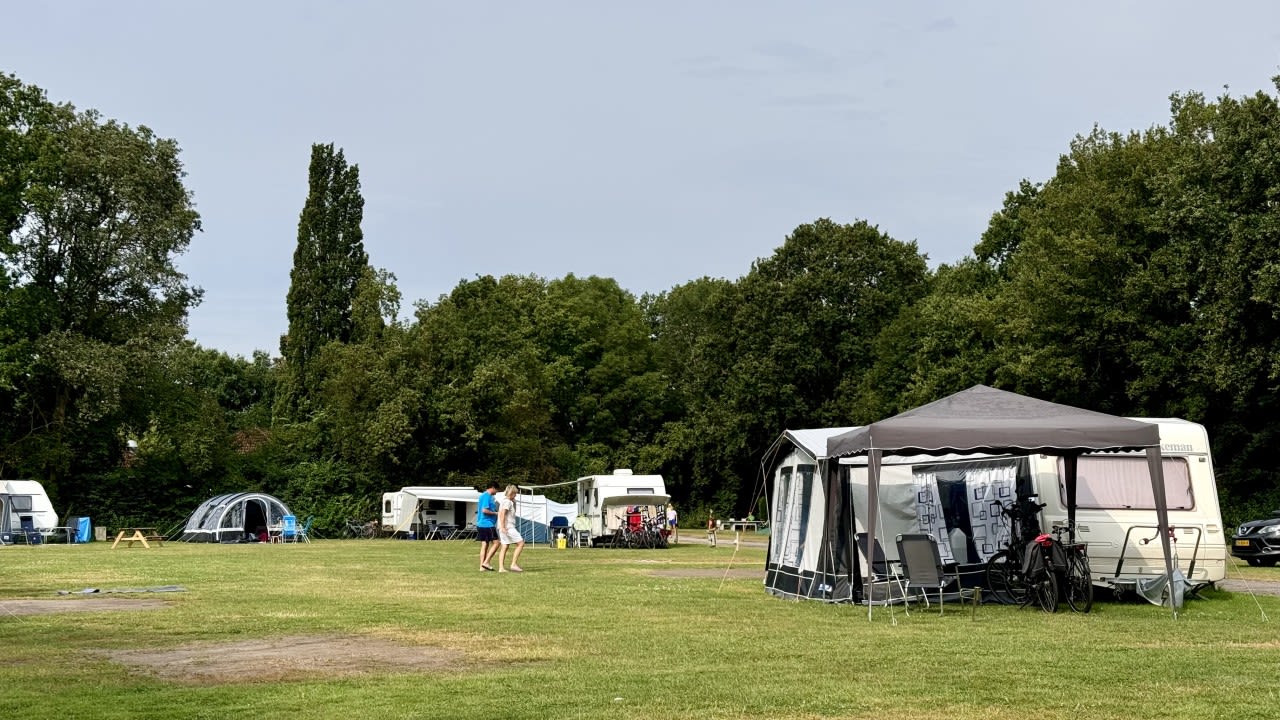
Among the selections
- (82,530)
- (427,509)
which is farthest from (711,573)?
(82,530)

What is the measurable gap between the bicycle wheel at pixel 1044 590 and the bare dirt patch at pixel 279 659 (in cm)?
724

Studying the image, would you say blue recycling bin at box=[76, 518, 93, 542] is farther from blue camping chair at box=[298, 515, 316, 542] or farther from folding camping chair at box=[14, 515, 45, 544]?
blue camping chair at box=[298, 515, 316, 542]

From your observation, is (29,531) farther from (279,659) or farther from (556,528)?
(279,659)

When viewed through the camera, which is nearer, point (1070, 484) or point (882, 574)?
point (882, 574)

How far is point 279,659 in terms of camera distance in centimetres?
1017

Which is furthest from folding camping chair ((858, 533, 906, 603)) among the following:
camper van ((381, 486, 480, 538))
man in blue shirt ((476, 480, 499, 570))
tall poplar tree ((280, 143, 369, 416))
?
tall poplar tree ((280, 143, 369, 416))

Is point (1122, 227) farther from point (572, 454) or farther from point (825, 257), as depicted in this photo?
point (572, 454)

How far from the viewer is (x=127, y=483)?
4775 cm

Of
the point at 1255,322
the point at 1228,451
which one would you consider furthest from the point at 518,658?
the point at 1228,451

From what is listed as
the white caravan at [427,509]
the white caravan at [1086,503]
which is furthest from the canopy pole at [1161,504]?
the white caravan at [427,509]

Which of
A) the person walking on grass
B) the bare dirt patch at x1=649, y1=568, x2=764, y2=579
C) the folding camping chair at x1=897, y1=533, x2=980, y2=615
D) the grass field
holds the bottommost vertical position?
the grass field

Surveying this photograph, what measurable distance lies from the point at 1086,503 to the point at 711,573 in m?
7.28

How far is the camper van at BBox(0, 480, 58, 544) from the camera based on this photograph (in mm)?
40375

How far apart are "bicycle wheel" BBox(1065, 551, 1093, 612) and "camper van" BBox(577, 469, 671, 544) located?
21.7 metres
